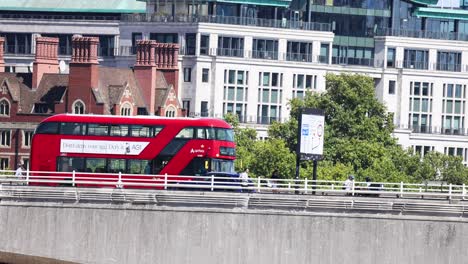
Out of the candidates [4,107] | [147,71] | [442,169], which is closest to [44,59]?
[4,107]

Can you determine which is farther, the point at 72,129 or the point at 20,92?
the point at 20,92

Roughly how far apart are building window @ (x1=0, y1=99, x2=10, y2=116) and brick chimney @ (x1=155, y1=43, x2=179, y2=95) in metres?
14.2

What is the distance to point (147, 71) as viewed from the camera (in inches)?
7151

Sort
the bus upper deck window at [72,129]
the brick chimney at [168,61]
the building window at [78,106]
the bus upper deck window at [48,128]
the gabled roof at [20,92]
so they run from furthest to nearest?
the brick chimney at [168,61], the gabled roof at [20,92], the building window at [78,106], the bus upper deck window at [48,128], the bus upper deck window at [72,129]

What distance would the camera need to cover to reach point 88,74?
576ft

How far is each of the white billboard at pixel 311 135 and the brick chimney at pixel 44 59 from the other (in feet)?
169

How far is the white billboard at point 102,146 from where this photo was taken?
131 m

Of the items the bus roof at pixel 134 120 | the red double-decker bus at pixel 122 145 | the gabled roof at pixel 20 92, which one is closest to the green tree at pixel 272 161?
the gabled roof at pixel 20 92

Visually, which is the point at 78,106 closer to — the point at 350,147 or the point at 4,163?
the point at 4,163

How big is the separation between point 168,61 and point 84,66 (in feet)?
45.1

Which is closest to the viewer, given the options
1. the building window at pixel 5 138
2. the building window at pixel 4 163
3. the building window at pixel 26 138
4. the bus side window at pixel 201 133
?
the bus side window at pixel 201 133

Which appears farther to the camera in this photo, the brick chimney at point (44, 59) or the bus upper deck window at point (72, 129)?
the brick chimney at point (44, 59)

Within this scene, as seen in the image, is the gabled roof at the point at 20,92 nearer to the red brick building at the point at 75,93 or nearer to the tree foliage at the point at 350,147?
the red brick building at the point at 75,93

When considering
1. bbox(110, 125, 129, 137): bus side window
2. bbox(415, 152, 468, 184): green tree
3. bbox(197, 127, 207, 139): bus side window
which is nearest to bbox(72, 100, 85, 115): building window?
bbox(415, 152, 468, 184): green tree
